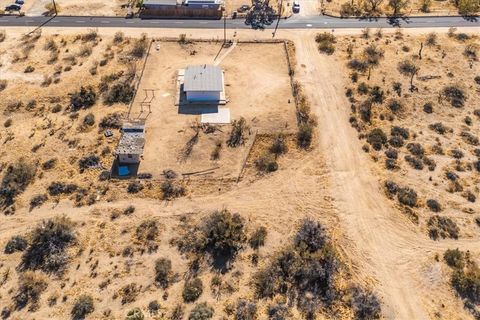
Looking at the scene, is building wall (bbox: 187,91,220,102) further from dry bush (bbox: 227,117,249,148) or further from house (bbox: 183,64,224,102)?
dry bush (bbox: 227,117,249,148)

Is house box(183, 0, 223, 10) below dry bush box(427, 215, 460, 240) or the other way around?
the other way around

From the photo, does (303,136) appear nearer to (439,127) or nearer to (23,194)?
(439,127)

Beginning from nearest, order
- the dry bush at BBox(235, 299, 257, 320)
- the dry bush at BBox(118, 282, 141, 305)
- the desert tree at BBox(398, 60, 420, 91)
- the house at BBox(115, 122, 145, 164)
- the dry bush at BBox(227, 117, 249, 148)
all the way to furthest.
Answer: the dry bush at BBox(235, 299, 257, 320), the dry bush at BBox(118, 282, 141, 305), the house at BBox(115, 122, 145, 164), the dry bush at BBox(227, 117, 249, 148), the desert tree at BBox(398, 60, 420, 91)

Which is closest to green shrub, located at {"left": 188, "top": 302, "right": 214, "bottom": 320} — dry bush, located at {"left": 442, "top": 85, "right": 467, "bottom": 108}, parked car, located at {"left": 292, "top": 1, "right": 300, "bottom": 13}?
dry bush, located at {"left": 442, "top": 85, "right": 467, "bottom": 108}

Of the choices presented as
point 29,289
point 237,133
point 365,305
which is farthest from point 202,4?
point 365,305

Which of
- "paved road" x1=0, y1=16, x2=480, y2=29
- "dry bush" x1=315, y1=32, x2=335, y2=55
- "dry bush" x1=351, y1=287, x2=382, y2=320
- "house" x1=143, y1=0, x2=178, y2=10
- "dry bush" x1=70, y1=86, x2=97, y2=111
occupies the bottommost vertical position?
"dry bush" x1=351, y1=287, x2=382, y2=320

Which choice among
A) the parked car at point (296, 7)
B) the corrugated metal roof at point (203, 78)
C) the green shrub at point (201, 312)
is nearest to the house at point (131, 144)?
the corrugated metal roof at point (203, 78)

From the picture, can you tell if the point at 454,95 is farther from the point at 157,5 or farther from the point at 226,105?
the point at 157,5
